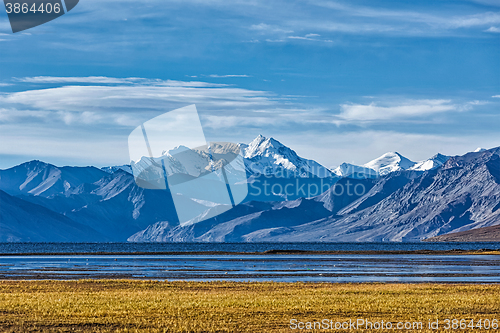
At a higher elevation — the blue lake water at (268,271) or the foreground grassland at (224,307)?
the foreground grassland at (224,307)

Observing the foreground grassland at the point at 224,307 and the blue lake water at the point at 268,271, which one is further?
the blue lake water at the point at 268,271

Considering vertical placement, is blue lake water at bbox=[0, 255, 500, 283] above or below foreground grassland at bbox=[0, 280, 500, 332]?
below

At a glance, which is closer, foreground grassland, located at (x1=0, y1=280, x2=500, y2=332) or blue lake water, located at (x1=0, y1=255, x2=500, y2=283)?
foreground grassland, located at (x1=0, y1=280, x2=500, y2=332)

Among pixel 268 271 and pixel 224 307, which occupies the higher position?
pixel 224 307

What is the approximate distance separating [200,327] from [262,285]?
81.6 feet

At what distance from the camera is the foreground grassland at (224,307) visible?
96.4ft

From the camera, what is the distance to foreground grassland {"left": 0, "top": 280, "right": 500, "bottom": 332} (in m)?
29.4

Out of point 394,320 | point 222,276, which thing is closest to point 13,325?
point 394,320

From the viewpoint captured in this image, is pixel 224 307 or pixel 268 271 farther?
pixel 268 271

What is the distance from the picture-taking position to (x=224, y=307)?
35.8 meters

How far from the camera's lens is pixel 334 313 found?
33.5 m

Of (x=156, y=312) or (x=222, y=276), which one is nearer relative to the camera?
(x=156, y=312)

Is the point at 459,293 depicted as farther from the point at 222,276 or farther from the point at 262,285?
the point at 222,276

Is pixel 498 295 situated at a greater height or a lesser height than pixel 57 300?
lesser
